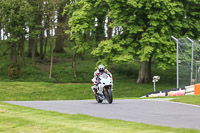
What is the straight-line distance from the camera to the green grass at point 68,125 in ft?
27.4

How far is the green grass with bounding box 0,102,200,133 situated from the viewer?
8.36m

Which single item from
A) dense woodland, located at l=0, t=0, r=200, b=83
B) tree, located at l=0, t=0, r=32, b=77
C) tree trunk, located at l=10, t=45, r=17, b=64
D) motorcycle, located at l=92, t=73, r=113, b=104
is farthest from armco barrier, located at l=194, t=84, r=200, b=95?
tree trunk, located at l=10, t=45, r=17, b=64

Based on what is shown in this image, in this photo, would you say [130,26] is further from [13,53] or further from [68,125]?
[68,125]

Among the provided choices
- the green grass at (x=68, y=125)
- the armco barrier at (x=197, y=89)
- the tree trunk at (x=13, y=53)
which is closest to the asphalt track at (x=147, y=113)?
the green grass at (x=68, y=125)

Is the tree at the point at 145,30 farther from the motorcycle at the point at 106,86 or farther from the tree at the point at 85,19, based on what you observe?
the motorcycle at the point at 106,86

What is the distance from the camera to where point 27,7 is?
44.7 meters

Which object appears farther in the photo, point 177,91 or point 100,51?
point 100,51

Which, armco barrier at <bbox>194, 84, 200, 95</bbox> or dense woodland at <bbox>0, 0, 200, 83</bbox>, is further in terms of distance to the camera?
dense woodland at <bbox>0, 0, 200, 83</bbox>

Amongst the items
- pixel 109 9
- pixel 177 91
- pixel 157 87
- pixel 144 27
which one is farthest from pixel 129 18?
pixel 177 91

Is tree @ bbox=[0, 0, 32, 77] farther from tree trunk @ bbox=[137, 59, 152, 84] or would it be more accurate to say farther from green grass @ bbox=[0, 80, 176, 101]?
tree trunk @ bbox=[137, 59, 152, 84]

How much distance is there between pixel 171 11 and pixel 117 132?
92.8ft

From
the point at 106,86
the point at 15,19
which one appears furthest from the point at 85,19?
the point at 106,86

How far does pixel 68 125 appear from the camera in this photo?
9156 millimetres

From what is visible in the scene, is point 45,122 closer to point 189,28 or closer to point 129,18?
point 129,18
